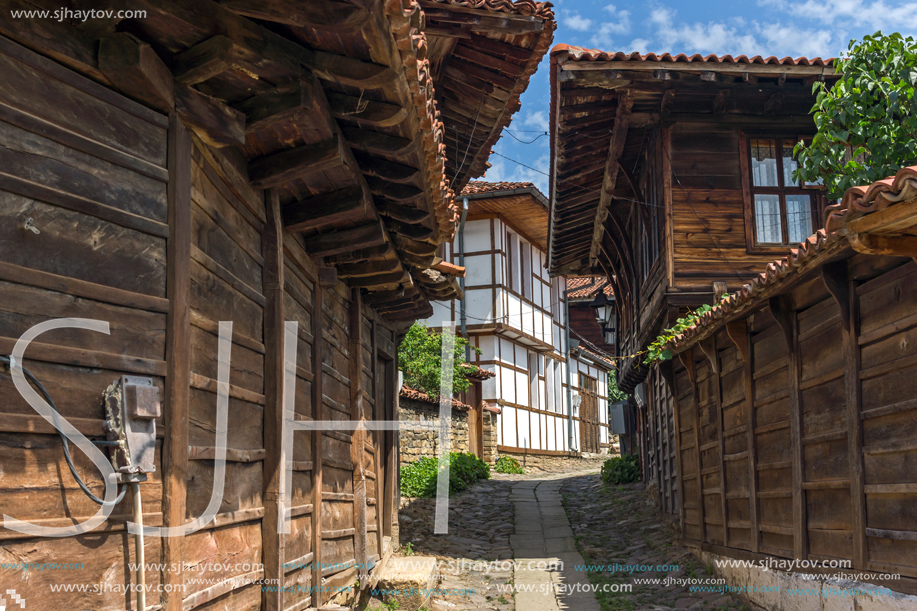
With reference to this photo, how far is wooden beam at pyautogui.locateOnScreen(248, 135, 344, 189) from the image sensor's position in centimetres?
472

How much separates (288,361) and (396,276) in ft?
7.69

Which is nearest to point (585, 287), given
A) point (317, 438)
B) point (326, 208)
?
point (317, 438)

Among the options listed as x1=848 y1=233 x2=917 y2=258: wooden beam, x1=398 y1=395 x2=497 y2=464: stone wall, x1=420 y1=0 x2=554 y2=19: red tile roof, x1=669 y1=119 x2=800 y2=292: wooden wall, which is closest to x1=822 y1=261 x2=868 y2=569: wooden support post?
x1=848 y1=233 x2=917 y2=258: wooden beam

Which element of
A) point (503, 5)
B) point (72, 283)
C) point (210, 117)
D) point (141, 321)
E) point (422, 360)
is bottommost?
point (141, 321)

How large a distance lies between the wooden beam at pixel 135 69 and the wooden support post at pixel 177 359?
0.54ft

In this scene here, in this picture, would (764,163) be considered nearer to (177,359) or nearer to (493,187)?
(177,359)

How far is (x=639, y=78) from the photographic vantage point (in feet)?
31.4

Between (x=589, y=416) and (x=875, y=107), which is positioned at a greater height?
(x=875, y=107)

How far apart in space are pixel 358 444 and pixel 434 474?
8.04 metres

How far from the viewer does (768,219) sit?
33.6 ft

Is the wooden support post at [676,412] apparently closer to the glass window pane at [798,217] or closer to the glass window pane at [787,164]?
the glass window pane at [798,217]

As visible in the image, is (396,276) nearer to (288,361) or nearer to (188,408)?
(288,361)

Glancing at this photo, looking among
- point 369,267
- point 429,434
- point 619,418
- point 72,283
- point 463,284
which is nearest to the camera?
point 72,283

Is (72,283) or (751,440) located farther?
(751,440)
